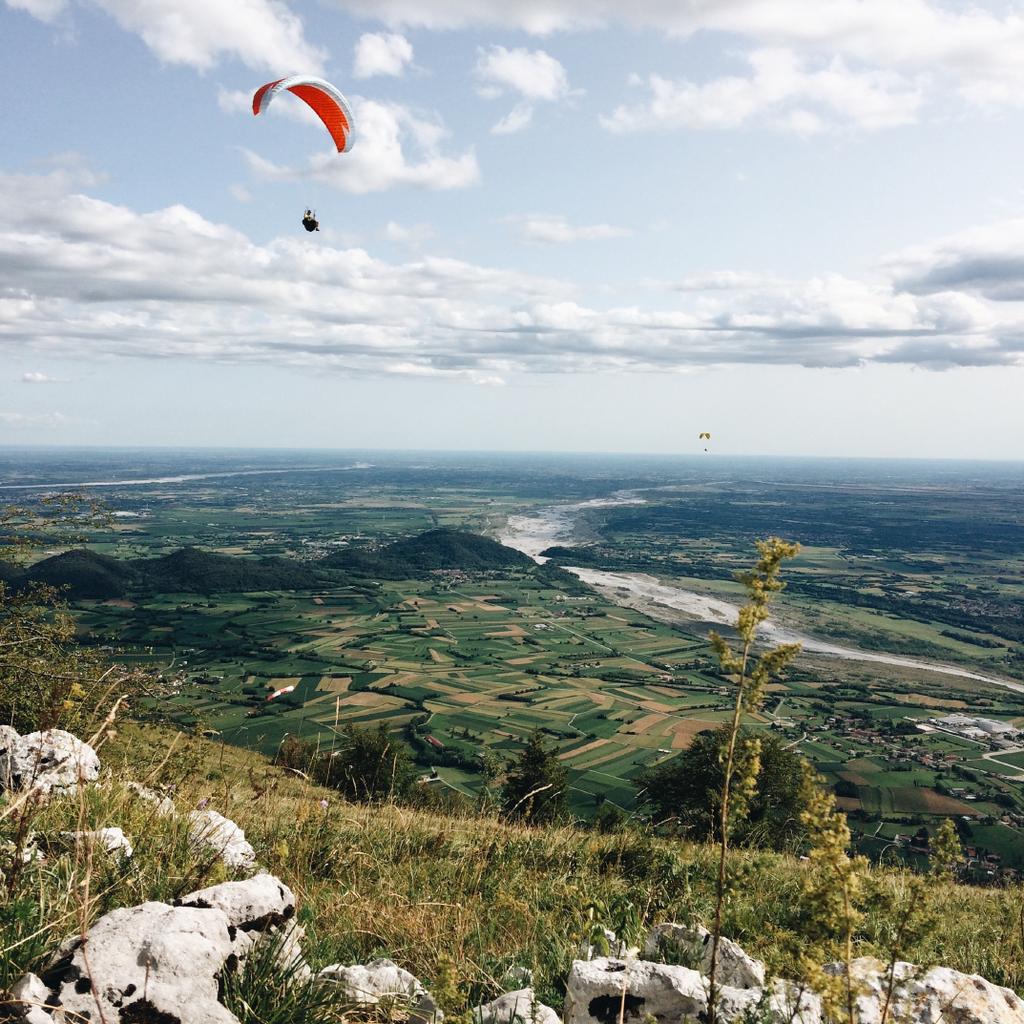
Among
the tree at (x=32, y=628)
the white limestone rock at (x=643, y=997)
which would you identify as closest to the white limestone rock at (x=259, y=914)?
the white limestone rock at (x=643, y=997)

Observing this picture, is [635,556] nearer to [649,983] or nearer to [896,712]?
[896,712]

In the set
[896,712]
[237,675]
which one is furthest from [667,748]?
[237,675]

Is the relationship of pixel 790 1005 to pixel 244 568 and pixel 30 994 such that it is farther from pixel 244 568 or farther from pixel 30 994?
pixel 244 568

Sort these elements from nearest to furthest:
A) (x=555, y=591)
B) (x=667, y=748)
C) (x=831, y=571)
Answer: (x=667, y=748)
(x=555, y=591)
(x=831, y=571)

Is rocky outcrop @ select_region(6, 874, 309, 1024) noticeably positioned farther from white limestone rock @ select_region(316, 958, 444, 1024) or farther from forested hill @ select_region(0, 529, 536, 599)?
forested hill @ select_region(0, 529, 536, 599)

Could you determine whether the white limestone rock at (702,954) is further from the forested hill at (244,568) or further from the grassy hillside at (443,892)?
the forested hill at (244,568)

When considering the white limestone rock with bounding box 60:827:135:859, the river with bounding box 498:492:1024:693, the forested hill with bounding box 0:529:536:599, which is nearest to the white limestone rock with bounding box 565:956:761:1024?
the white limestone rock with bounding box 60:827:135:859
